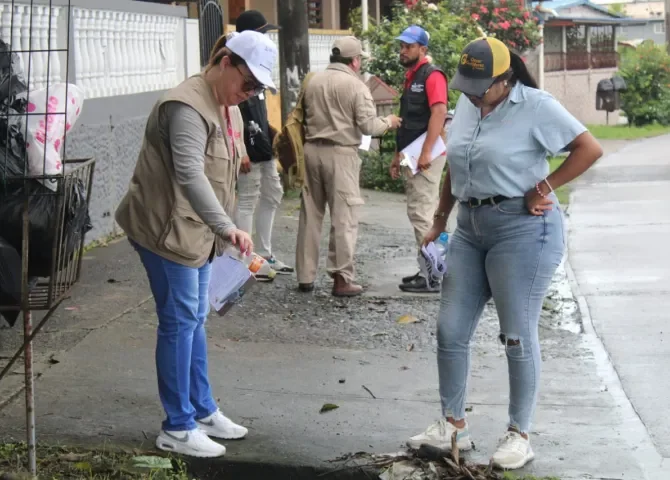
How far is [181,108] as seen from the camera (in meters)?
4.51

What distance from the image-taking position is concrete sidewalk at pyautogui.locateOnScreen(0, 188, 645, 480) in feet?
16.5

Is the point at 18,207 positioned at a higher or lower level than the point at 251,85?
lower

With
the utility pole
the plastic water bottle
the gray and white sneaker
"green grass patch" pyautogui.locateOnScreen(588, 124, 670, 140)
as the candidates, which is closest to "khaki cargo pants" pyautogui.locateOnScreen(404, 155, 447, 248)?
the gray and white sneaker

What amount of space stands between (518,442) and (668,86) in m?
35.8

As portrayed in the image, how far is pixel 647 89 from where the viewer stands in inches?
1491

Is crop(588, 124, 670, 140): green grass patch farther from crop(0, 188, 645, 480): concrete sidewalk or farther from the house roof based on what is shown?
crop(0, 188, 645, 480): concrete sidewalk

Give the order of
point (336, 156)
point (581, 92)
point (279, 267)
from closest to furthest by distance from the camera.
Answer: point (336, 156) < point (279, 267) < point (581, 92)

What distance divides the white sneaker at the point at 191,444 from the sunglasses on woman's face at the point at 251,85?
145 cm

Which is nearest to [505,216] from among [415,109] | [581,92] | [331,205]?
[331,205]

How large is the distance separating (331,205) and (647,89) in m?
31.8

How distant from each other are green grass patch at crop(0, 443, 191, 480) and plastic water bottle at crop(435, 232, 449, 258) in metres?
1.44

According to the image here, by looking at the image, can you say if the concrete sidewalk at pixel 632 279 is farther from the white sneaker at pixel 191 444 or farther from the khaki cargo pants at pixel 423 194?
the white sneaker at pixel 191 444

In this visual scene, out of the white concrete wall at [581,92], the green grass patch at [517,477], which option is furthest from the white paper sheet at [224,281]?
the white concrete wall at [581,92]

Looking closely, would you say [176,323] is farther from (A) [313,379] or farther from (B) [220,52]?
(A) [313,379]
